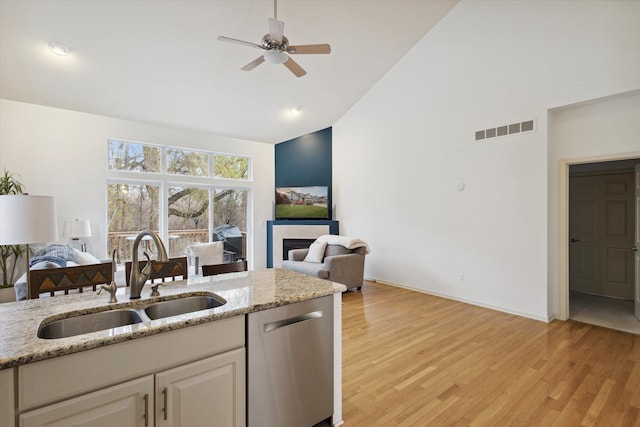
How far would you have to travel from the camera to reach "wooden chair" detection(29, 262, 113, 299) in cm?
207

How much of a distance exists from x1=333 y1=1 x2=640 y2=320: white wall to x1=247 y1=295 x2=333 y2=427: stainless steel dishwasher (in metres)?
3.50

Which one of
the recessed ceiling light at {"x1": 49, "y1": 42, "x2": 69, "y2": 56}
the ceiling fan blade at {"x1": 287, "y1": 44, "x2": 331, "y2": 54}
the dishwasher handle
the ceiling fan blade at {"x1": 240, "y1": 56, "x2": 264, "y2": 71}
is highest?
the recessed ceiling light at {"x1": 49, "y1": 42, "x2": 69, "y2": 56}

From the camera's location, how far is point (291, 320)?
1751 millimetres

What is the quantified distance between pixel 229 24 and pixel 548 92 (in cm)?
417

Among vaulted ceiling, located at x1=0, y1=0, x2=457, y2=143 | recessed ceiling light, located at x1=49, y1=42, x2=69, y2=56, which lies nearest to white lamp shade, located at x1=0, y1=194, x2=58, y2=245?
vaulted ceiling, located at x1=0, y1=0, x2=457, y2=143

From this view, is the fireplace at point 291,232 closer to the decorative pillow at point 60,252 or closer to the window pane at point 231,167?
the window pane at point 231,167

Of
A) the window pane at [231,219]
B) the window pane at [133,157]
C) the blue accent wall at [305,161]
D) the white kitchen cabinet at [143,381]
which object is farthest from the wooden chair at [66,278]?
the blue accent wall at [305,161]

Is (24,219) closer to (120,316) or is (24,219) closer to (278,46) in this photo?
(120,316)

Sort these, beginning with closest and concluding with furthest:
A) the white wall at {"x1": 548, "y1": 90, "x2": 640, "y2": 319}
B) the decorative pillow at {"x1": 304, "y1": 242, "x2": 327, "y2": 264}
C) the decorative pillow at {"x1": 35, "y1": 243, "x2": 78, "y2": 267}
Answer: the white wall at {"x1": 548, "y1": 90, "x2": 640, "y2": 319}, the decorative pillow at {"x1": 35, "y1": 243, "x2": 78, "y2": 267}, the decorative pillow at {"x1": 304, "y1": 242, "x2": 327, "y2": 264}

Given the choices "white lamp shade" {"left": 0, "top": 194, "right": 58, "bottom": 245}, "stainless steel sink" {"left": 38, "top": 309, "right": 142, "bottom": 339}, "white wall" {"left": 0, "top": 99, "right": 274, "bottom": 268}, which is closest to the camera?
"stainless steel sink" {"left": 38, "top": 309, "right": 142, "bottom": 339}

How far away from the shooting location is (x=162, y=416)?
1.34m

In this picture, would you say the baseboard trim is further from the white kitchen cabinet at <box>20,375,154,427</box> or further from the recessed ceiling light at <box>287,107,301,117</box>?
the white kitchen cabinet at <box>20,375,154,427</box>

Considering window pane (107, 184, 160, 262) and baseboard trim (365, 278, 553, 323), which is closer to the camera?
baseboard trim (365, 278, 553, 323)

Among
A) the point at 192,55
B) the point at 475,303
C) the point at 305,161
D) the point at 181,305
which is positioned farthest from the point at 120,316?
the point at 305,161
